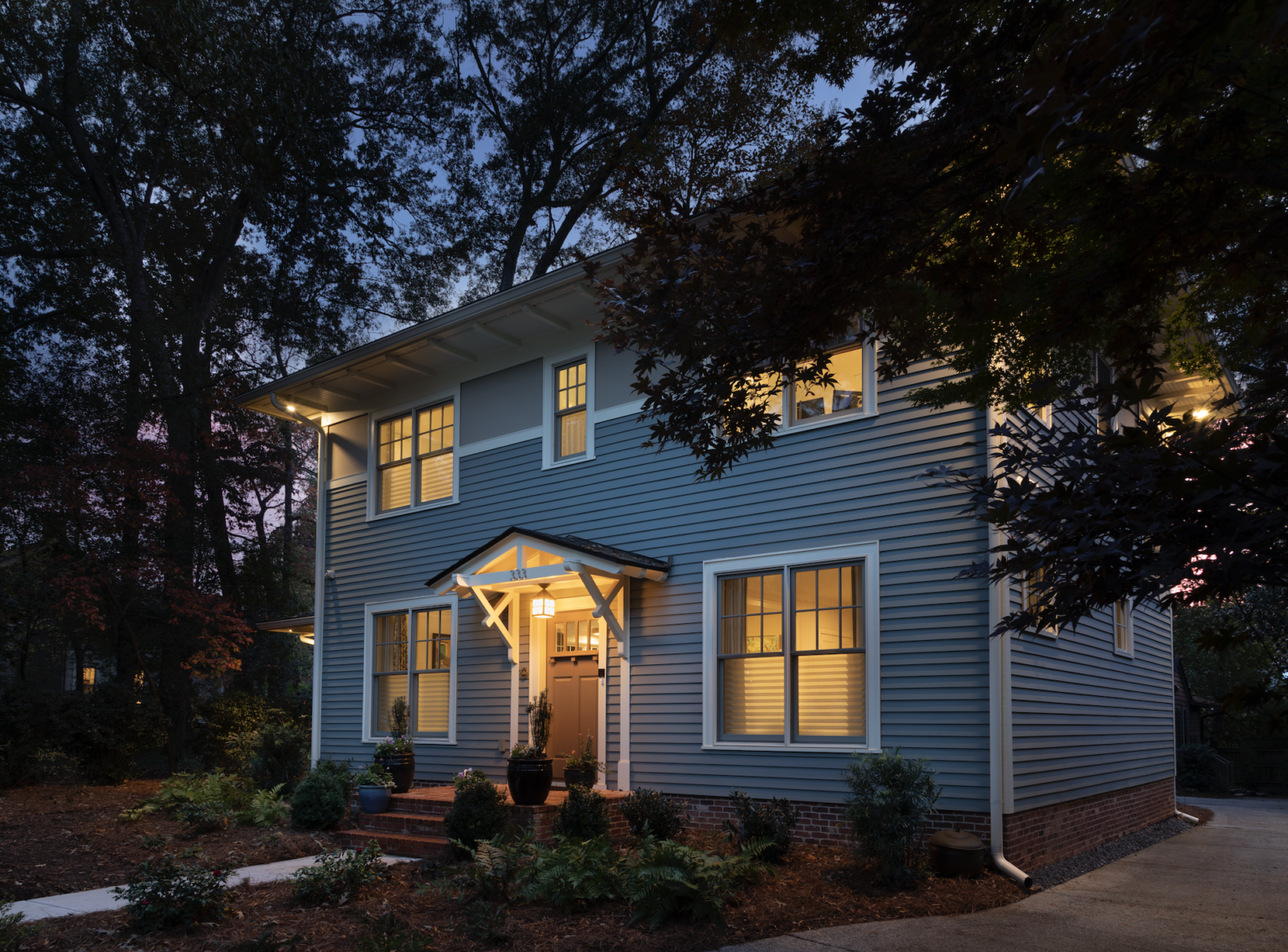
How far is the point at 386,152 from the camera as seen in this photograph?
21000 millimetres

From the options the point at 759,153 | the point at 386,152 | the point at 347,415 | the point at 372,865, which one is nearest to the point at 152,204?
the point at 386,152

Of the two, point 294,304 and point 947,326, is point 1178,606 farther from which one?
point 294,304

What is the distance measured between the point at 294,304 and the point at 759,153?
39.7ft

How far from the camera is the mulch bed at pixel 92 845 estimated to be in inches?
320

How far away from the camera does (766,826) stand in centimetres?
799

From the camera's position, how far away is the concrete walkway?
6.96 meters

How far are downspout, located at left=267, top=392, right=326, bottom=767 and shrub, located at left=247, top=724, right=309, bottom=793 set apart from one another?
322 millimetres

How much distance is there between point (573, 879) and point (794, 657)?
129 inches

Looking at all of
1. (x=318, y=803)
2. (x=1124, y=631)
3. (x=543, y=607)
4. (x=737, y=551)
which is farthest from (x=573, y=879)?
(x=1124, y=631)

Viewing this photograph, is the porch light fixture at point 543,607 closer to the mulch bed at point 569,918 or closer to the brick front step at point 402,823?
the brick front step at point 402,823

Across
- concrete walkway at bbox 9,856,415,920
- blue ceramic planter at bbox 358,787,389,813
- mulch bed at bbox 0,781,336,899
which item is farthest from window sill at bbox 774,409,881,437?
blue ceramic planter at bbox 358,787,389,813

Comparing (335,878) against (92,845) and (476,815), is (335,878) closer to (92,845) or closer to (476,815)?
(476,815)

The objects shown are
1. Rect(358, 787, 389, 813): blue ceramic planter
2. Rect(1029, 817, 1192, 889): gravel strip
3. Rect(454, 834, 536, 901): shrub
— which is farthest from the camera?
Rect(358, 787, 389, 813): blue ceramic planter

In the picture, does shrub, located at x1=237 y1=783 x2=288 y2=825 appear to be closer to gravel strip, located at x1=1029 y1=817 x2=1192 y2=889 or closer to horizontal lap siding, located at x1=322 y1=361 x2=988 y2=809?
horizontal lap siding, located at x1=322 y1=361 x2=988 y2=809
